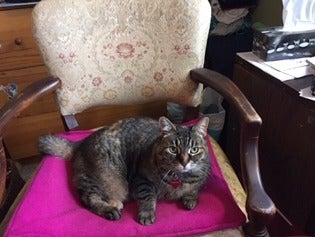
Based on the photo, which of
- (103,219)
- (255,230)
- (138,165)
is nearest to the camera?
(255,230)

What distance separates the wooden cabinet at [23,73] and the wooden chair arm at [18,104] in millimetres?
403

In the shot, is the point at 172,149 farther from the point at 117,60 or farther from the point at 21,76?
the point at 21,76

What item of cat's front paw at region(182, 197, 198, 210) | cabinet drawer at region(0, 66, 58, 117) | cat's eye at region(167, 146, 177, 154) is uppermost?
cabinet drawer at region(0, 66, 58, 117)

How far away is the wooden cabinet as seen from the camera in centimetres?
120

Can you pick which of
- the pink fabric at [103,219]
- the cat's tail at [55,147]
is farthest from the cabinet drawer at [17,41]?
the pink fabric at [103,219]

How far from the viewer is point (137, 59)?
3.09 feet

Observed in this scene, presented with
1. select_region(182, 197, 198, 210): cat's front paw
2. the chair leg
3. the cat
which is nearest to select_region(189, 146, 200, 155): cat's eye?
the cat

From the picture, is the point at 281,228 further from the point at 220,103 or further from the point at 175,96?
the point at 220,103

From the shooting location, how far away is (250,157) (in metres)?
0.70

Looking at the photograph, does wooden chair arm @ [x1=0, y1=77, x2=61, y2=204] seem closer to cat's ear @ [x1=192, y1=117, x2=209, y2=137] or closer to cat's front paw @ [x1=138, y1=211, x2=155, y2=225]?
cat's front paw @ [x1=138, y1=211, x2=155, y2=225]

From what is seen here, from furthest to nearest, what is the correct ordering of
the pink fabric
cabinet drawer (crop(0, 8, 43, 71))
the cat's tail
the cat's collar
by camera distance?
cabinet drawer (crop(0, 8, 43, 71))
the cat's tail
the cat's collar
the pink fabric

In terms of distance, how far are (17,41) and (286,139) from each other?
3.44 ft

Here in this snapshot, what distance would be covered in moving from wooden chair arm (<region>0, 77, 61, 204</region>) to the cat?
0.50 ft

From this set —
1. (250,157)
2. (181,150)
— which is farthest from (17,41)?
(250,157)
